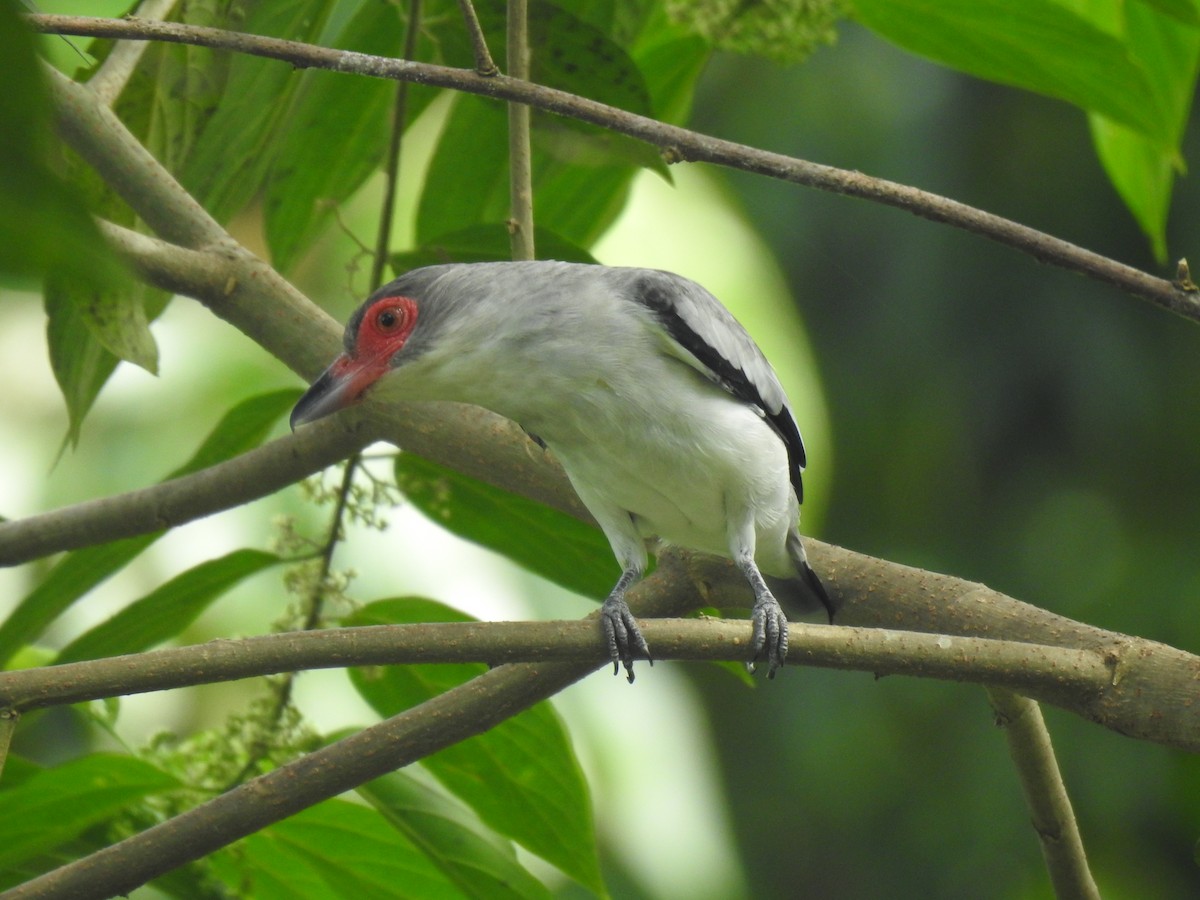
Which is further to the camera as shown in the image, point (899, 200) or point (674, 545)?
point (674, 545)

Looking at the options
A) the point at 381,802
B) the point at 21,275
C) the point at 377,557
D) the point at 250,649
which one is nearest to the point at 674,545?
the point at 381,802

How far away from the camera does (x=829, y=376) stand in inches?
444

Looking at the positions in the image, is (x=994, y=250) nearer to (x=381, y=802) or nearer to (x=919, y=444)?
(x=919, y=444)

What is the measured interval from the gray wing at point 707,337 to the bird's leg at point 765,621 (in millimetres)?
372

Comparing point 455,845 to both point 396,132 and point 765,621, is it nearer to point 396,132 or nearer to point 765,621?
point 765,621

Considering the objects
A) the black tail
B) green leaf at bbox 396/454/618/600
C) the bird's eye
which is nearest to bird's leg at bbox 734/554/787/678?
the black tail

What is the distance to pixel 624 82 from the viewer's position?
2469 millimetres

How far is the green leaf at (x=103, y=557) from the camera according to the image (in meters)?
2.44

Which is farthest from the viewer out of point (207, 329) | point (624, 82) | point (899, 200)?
point (207, 329)

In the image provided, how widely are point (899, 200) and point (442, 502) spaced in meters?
1.24

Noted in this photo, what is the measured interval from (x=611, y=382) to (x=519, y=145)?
50cm

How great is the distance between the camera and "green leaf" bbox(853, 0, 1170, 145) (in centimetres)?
229

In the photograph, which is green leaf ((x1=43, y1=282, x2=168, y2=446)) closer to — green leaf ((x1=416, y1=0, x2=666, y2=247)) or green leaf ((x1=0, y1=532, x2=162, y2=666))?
green leaf ((x1=0, y1=532, x2=162, y2=666))

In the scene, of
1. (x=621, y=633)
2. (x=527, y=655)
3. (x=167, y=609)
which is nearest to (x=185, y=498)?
(x=167, y=609)
